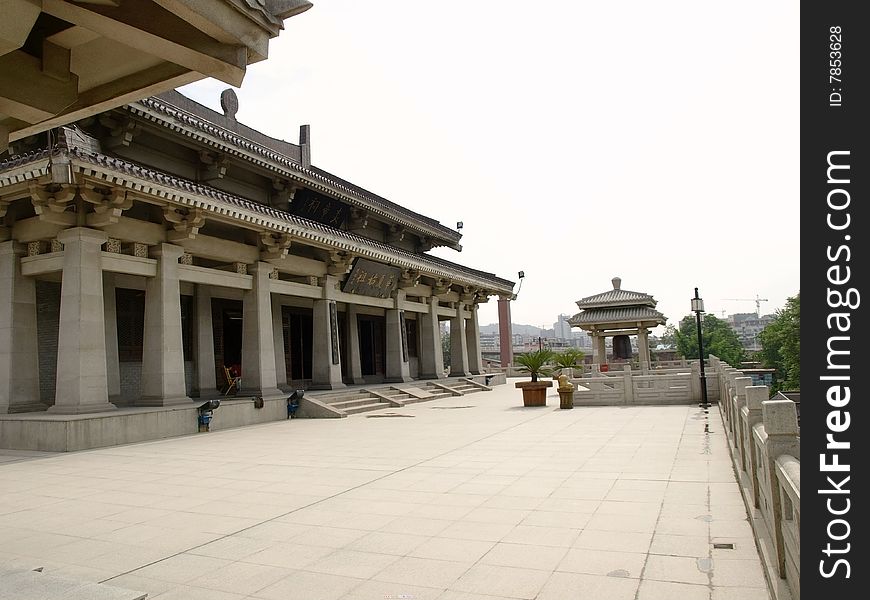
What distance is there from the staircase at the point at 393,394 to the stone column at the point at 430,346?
797 mm

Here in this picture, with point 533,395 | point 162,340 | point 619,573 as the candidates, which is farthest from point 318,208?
point 619,573

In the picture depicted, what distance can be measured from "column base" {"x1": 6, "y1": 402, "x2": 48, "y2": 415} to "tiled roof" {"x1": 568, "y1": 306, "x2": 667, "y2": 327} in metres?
30.5

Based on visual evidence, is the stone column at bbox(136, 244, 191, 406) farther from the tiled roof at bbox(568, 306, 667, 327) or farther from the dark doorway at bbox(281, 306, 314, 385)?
the tiled roof at bbox(568, 306, 667, 327)

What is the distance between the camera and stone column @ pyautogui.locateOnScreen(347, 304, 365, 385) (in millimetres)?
22109

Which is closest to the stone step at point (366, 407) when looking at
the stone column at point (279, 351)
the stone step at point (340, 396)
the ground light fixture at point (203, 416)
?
the stone step at point (340, 396)

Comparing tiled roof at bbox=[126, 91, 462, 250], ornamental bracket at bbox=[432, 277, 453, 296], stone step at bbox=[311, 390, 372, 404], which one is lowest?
stone step at bbox=[311, 390, 372, 404]

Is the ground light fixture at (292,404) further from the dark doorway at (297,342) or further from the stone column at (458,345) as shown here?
the stone column at (458,345)

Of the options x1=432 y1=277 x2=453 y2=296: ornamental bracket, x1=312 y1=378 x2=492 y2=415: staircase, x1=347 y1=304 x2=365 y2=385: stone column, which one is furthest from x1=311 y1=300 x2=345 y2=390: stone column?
x1=432 y1=277 x2=453 y2=296: ornamental bracket

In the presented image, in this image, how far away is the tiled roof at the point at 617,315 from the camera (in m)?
35.9

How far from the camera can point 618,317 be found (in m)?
36.4
